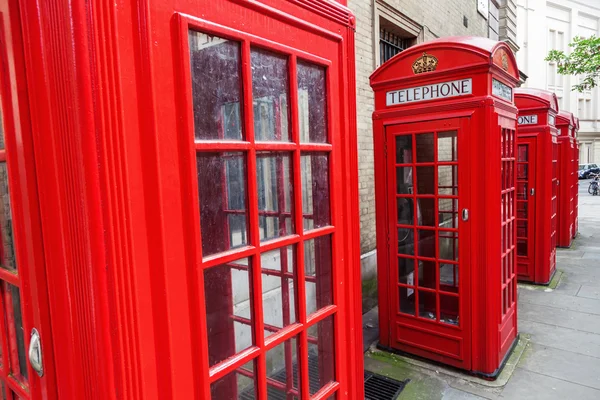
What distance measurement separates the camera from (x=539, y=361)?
3.79 m

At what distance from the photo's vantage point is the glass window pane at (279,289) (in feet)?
4.86

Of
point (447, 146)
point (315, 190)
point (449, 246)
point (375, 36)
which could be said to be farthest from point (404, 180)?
point (375, 36)

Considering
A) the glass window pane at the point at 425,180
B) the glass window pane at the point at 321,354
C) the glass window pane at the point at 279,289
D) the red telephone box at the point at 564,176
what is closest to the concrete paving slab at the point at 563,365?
the glass window pane at the point at 425,180

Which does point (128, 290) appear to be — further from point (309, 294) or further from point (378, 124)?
point (378, 124)

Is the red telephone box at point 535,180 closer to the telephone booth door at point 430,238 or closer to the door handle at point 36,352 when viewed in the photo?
the telephone booth door at point 430,238

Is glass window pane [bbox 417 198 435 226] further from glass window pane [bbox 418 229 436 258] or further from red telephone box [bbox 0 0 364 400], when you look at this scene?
red telephone box [bbox 0 0 364 400]

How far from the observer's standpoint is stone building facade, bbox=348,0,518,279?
5238 mm

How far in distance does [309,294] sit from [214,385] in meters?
0.50

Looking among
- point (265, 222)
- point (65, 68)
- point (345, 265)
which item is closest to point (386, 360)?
point (345, 265)

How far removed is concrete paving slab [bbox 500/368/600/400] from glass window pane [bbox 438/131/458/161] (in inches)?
77.7

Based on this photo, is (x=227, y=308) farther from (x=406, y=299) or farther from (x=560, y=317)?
(x=560, y=317)

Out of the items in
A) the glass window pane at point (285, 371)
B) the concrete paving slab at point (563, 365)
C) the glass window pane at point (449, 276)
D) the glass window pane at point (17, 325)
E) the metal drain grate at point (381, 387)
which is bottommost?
the concrete paving slab at point (563, 365)

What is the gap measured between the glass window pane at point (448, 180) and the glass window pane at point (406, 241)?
19.0 inches

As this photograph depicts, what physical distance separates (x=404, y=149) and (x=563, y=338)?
2707mm
